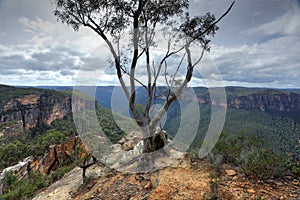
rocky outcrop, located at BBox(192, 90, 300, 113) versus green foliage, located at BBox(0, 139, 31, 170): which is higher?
rocky outcrop, located at BBox(192, 90, 300, 113)

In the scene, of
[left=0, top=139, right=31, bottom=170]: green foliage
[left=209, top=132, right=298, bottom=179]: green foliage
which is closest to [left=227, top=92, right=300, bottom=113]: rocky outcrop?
[left=0, top=139, right=31, bottom=170]: green foliage

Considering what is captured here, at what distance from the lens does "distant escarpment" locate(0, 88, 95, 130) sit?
5371 cm

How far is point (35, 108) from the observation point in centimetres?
5947

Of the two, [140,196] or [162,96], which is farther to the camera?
[162,96]

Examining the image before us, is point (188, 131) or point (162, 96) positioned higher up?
point (162, 96)

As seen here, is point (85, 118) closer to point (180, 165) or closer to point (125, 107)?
point (125, 107)

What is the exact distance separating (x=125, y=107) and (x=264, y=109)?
2705 inches

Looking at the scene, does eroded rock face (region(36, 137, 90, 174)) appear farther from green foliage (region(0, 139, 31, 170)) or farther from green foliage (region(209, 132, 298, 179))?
green foliage (region(209, 132, 298, 179))

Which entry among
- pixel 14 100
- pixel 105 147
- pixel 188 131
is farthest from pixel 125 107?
pixel 14 100

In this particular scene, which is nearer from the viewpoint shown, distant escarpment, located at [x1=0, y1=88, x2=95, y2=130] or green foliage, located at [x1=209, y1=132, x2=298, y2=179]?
green foliage, located at [x1=209, y1=132, x2=298, y2=179]

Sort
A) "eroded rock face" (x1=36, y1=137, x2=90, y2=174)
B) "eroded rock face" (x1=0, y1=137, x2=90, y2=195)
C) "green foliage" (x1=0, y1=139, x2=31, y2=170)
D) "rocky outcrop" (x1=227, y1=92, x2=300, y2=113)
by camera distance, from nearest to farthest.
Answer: "eroded rock face" (x1=0, y1=137, x2=90, y2=195) < "eroded rock face" (x1=36, y1=137, x2=90, y2=174) < "green foliage" (x1=0, y1=139, x2=31, y2=170) < "rocky outcrop" (x1=227, y1=92, x2=300, y2=113)

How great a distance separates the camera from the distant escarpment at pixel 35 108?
5371 cm

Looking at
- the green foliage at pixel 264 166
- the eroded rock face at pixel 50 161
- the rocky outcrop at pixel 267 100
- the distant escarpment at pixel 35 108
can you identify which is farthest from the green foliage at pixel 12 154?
the rocky outcrop at pixel 267 100

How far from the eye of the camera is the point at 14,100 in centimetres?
5547
